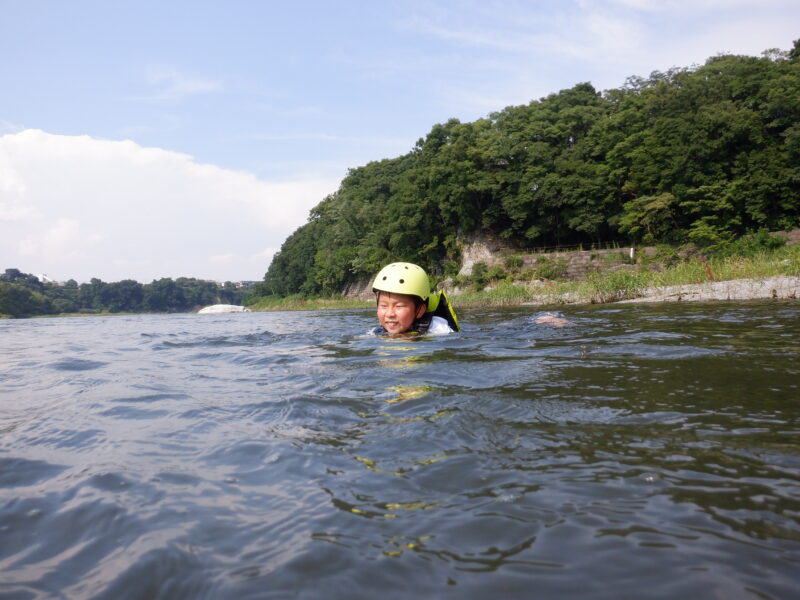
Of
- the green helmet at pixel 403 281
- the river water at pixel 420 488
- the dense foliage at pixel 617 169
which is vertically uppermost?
the dense foliage at pixel 617 169

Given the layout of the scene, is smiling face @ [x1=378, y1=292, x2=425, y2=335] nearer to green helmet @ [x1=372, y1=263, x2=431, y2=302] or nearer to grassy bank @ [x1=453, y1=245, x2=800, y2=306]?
green helmet @ [x1=372, y1=263, x2=431, y2=302]

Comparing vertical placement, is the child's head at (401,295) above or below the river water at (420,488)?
above

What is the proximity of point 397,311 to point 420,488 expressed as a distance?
594 centimetres

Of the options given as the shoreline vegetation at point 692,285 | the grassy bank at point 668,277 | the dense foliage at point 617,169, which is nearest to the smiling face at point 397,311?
the shoreline vegetation at point 692,285

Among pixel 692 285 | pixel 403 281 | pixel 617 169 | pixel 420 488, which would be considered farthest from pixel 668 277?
pixel 617 169

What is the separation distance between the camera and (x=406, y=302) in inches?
317

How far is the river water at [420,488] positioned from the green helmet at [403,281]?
3035 millimetres

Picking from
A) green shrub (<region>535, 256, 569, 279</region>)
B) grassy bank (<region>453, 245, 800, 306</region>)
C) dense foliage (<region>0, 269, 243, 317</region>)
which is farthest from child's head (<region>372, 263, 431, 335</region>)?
dense foliage (<region>0, 269, 243, 317</region>)

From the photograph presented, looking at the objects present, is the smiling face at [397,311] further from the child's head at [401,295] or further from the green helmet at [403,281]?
the green helmet at [403,281]

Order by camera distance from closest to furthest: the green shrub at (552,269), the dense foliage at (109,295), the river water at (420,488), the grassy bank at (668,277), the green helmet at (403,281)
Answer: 1. the river water at (420,488)
2. the green helmet at (403,281)
3. the grassy bank at (668,277)
4. the green shrub at (552,269)
5. the dense foliage at (109,295)

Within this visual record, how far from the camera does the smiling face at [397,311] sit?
8070 millimetres

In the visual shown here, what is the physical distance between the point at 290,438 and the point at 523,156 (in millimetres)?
51057

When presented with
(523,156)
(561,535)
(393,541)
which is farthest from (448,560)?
(523,156)

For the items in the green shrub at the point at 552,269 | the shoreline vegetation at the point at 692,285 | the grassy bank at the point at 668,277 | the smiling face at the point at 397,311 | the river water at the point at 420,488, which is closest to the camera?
the river water at the point at 420,488
